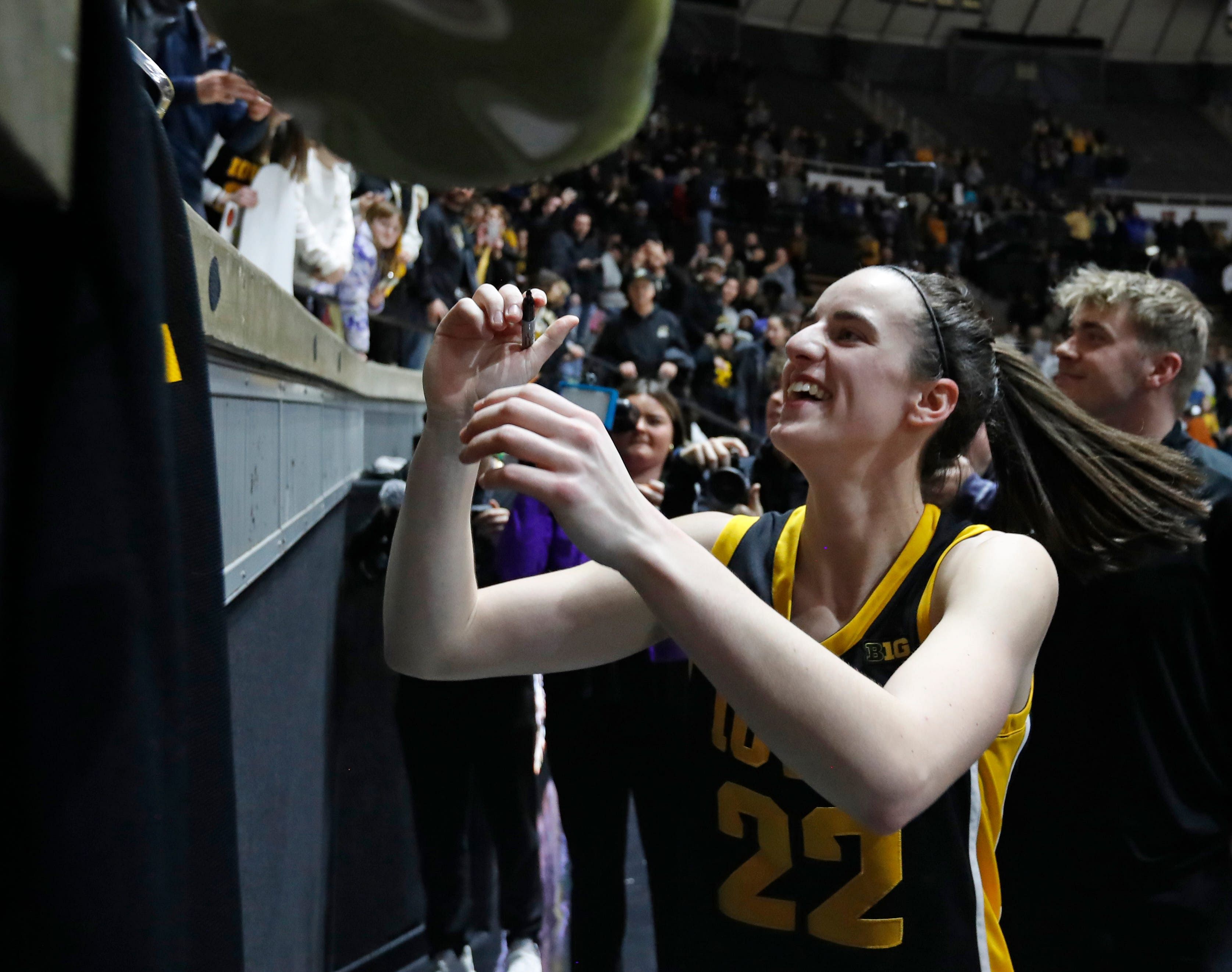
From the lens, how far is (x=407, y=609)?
1209 millimetres

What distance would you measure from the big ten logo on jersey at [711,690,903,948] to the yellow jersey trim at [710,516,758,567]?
0.76 feet

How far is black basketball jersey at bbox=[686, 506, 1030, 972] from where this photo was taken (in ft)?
4.25

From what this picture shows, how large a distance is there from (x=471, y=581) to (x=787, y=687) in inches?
17.9

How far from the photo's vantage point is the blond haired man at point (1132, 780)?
185cm

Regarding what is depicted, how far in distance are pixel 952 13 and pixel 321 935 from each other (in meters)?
25.6

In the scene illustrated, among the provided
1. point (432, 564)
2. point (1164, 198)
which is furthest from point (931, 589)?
point (1164, 198)

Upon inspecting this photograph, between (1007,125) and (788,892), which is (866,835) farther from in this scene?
(1007,125)

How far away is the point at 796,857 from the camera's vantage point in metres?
1.33

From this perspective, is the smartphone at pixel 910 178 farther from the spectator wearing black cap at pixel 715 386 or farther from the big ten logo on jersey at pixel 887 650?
the spectator wearing black cap at pixel 715 386

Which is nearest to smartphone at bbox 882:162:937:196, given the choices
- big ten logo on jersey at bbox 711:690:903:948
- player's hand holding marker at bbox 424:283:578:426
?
big ten logo on jersey at bbox 711:690:903:948

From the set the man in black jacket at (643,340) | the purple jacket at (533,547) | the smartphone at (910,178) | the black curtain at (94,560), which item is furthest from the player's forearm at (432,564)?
the man in black jacket at (643,340)

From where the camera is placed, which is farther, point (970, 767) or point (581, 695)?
point (581, 695)

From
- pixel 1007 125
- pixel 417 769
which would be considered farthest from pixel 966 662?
pixel 1007 125

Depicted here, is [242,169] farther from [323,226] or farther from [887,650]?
[887,650]
